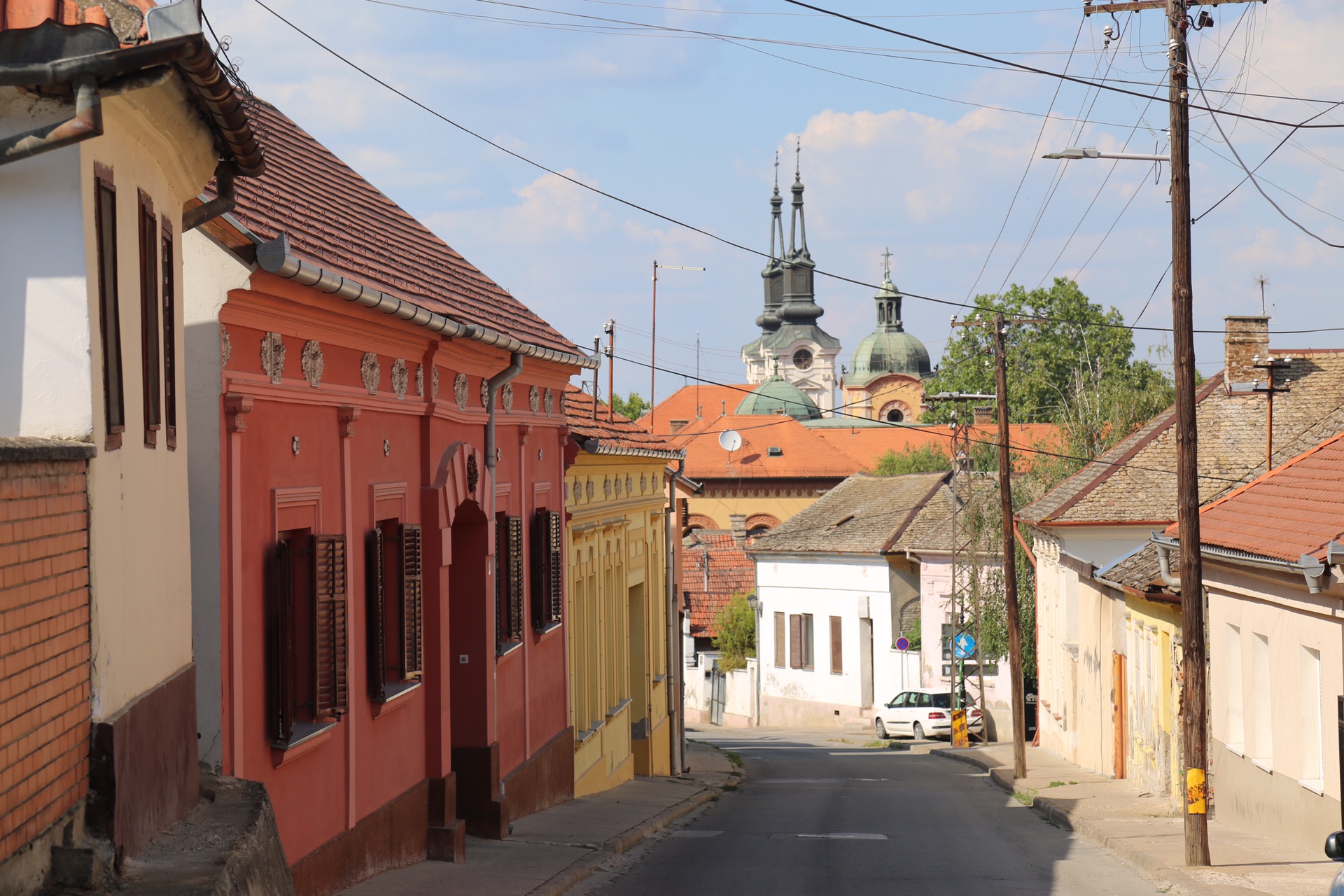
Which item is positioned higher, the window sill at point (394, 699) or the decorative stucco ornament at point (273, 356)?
the decorative stucco ornament at point (273, 356)

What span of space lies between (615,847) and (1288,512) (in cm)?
790

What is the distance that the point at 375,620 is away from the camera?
11.2m

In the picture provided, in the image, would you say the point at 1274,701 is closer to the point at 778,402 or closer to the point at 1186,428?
the point at 1186,428

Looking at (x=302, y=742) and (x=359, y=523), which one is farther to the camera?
(x=359, y=523)

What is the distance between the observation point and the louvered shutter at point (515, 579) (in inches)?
632

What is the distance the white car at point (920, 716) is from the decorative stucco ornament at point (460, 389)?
101ft

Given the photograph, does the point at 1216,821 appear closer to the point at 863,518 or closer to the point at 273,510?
the point at 273,510

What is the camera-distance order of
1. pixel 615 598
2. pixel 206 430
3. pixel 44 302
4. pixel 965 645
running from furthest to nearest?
pixel 965 645, pixel 615 598, pixel 206 430, pixel 44 302

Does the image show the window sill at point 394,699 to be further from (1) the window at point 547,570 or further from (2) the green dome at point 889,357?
(2) the green dome at point 889,357

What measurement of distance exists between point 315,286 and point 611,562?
1394cm

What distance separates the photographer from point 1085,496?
2953 cm

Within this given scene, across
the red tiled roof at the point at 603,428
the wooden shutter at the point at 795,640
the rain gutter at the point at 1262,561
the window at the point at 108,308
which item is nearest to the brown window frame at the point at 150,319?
the window at the point at 108,308

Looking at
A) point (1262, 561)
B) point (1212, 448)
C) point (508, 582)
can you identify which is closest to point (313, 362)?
point (508, 582)

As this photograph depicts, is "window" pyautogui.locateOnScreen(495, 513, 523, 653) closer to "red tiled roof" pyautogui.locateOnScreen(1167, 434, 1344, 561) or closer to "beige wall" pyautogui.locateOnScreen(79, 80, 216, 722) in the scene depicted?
"red tiled roof" pyautogui.locateOnScreen(1167, 434, 1344, 561)
